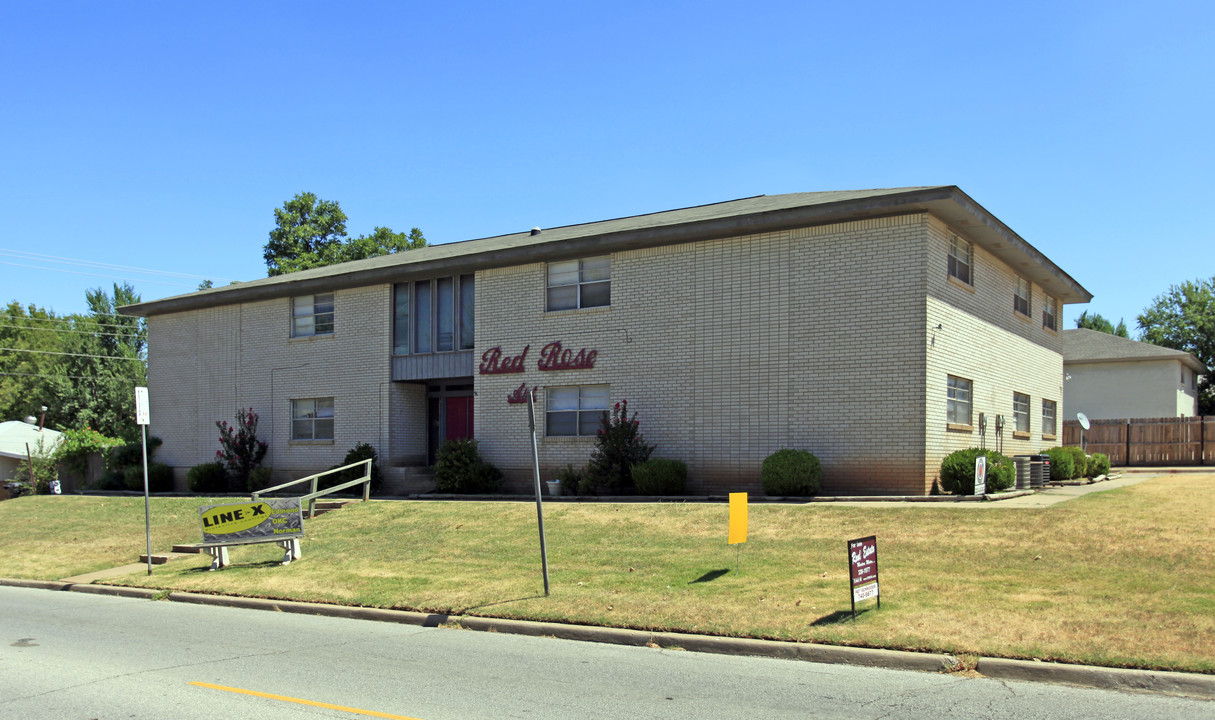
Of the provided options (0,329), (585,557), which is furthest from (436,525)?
(0,329)

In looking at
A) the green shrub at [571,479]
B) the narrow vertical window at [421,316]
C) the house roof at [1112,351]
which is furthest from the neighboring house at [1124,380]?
the narrow vertical window at [421,316]

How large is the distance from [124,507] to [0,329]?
55917 millimetres

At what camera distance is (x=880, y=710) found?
6.64 meters

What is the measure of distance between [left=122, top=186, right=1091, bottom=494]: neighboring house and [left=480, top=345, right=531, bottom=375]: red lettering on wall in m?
0.05

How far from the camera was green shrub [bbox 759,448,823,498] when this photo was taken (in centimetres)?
1778

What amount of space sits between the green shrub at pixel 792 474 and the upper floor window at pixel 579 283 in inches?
239

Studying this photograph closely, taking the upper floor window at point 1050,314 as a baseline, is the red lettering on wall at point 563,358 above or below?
below

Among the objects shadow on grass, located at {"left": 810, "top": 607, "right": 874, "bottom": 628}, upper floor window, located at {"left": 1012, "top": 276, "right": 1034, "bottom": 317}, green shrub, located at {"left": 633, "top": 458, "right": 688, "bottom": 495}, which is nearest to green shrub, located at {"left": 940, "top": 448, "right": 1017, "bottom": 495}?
green shrub, located at {"left": 633, "top": 458, "right": 688, "bottom": 495}

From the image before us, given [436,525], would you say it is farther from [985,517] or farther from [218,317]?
[218,317]

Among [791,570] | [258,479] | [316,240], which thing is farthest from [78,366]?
[791,570]

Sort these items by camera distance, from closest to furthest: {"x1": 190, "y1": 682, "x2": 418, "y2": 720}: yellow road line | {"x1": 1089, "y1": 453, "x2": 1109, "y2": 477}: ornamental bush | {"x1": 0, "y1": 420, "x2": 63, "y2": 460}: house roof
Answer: {"x1": 190, "y1": 682, "x2": 418, "y2": 720}: yellow road line → {"x1": 1089, "y1": 453, "x2": 1109, "y2": 477}: ornamental bush → {"x1": 0, "y1": 420, "x2": 63, "y2": 460}: house roof

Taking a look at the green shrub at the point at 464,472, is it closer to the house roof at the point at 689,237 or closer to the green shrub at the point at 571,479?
the green shrub at the point at 571,479

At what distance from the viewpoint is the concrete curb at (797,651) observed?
713 centimetres

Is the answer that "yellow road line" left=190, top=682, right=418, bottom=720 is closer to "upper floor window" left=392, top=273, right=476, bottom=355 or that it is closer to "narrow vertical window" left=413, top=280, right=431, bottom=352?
"upper floor window" left=392, top=273, right=476, bottom=355
